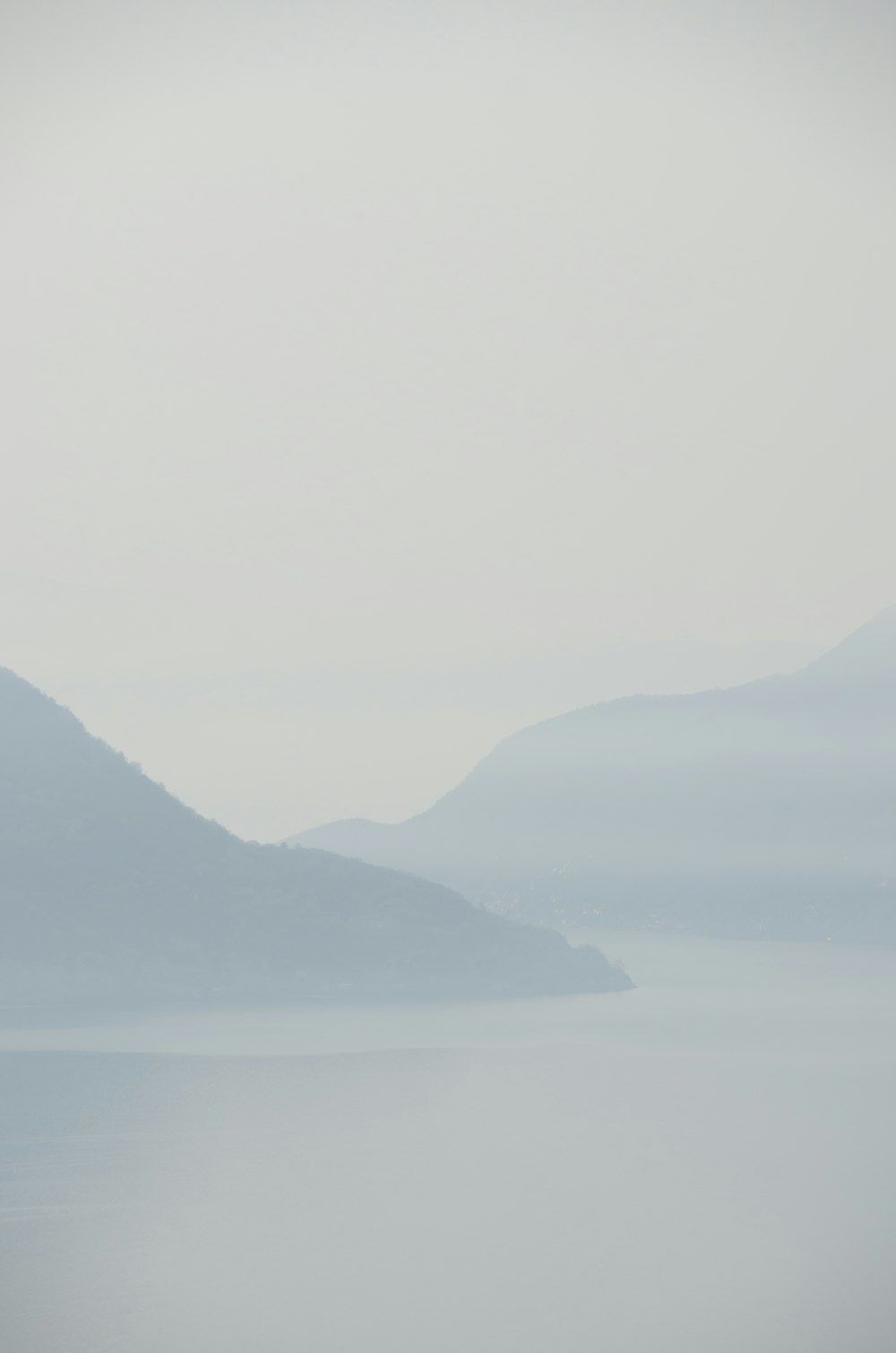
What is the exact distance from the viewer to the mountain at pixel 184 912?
54906mm

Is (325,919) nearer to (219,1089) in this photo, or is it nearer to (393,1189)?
(219,1089)

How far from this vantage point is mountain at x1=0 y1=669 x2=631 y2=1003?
54.9 metres

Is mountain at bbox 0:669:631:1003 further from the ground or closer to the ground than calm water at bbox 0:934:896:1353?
further from the ground

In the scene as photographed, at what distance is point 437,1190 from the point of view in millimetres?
27703

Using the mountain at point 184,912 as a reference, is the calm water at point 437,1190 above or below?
below

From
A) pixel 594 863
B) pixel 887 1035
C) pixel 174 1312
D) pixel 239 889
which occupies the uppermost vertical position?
pixel 594 863

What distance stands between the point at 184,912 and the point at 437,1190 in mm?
30700

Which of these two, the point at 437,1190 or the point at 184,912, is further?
the point at 184,912

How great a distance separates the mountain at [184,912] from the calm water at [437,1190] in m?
4.70

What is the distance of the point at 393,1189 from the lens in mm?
27672

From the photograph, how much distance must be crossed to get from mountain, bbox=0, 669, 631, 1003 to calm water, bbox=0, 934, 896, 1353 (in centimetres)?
470

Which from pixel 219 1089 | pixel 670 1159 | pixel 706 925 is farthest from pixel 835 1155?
pixel 706 925

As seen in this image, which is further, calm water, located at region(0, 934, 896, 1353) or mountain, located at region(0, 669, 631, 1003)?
mountain, located at region(0, 669, 631, 1003)

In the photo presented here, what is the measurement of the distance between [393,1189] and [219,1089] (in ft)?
37.0
